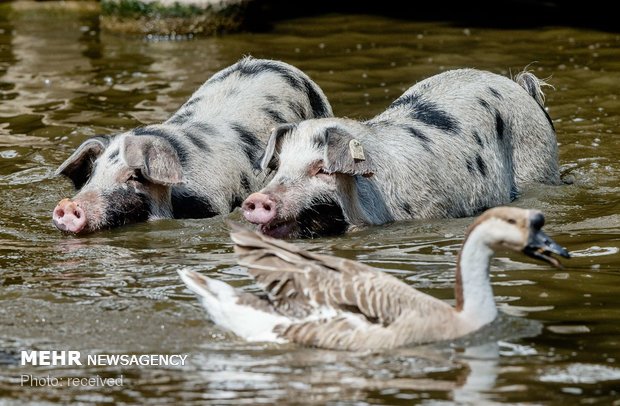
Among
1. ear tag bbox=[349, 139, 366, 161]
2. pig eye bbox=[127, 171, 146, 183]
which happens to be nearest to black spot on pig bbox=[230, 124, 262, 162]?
pig eye bbox=[127, 171, 146, 183]

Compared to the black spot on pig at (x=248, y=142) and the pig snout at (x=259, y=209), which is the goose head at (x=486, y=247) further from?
the black spot on pig at (x=248, y=142)

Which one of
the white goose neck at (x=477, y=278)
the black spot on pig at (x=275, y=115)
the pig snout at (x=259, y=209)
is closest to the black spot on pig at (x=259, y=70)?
the black spot on pig at (x=275, y=115)

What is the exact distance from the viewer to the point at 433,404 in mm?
4895

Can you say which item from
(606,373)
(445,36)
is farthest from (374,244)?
(445,36)

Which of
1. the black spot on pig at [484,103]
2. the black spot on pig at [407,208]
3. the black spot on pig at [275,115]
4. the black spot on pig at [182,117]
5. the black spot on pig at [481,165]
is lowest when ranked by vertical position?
the black spot on pig at [407,208]

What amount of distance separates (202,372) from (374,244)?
2.39m

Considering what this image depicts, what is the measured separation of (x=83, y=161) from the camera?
8.43 meters

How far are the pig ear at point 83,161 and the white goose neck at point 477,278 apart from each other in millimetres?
3444

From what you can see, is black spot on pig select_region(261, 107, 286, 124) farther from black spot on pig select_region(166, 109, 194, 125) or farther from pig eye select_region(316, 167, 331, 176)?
pig eye select_region(316, 167, 331, 176)

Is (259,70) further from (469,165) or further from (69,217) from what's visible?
(69,217)

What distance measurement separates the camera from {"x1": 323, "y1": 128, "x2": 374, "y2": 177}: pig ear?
7605 millimetres

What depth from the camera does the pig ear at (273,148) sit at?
780cm

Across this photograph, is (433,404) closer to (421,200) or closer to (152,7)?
(421,200)

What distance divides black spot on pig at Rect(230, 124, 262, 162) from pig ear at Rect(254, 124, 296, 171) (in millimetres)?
552
